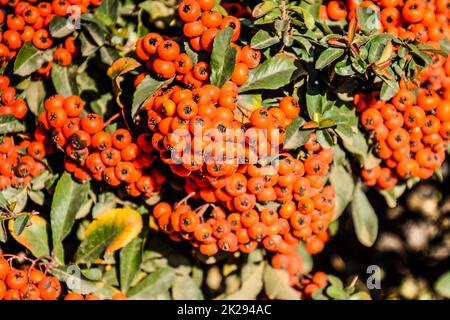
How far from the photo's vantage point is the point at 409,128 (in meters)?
2.45

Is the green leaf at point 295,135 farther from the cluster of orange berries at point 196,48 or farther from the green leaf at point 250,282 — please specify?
the green leaf at point 250,282

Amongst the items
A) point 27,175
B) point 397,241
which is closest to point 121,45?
point 27,175

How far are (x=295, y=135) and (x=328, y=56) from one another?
339mm

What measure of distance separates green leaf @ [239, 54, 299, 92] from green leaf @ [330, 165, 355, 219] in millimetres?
670

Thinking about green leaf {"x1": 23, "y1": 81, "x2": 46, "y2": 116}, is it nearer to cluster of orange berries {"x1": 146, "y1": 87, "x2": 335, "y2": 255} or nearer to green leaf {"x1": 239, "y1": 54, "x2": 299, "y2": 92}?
cluster of orange berries {"x1": 146, "y1": 87, "x2": 335, "y2": 255}

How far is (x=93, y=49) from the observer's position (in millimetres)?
2371

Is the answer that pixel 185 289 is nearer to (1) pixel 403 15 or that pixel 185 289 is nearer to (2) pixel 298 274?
(2) pixel 298 274

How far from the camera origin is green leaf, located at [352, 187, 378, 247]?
9.09ft

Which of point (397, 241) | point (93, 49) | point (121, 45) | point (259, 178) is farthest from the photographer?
point (397, 241)

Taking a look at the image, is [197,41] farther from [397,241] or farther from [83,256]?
[397,241]

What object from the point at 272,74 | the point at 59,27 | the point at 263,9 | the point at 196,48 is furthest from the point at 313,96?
the point at 59,27

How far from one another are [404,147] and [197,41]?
108cm

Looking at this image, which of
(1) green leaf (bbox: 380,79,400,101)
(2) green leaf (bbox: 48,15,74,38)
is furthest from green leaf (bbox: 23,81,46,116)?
(1) green leaf (bbox: 380,79,400,101)
